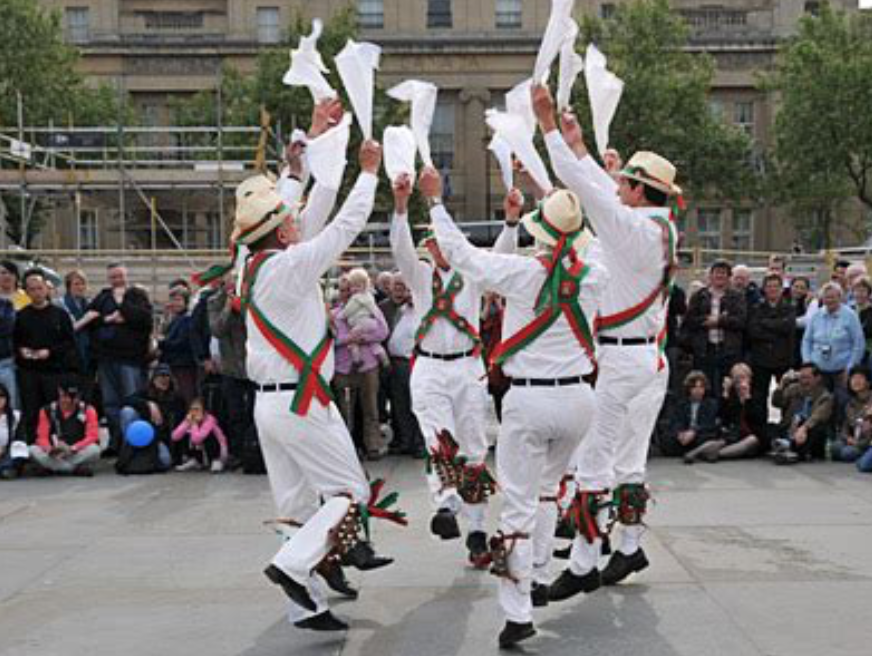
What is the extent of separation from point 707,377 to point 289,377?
7.38 m

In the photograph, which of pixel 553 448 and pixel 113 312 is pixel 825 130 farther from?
pixel 553 448

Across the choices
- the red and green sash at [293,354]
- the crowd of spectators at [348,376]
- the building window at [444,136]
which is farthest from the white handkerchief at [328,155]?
the building window at [444,136]

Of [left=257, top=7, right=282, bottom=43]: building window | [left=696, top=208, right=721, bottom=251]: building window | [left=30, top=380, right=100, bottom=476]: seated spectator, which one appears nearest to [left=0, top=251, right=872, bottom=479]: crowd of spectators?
[left=30, top=380, right=100, bottom=476]: seated spectator

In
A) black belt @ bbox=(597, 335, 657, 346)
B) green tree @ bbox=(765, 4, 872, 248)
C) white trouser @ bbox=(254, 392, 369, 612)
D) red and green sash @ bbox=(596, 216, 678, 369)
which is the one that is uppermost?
green tree @ bbox=(765, 4, 872, 248)

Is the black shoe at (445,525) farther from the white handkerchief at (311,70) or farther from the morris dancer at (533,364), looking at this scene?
the white handkerchief at (311,70)

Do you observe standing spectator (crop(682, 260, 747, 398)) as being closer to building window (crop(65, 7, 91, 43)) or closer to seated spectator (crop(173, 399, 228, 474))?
seated spectator (crop(173, 399, 228, 474))

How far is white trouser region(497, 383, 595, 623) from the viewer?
17.8ft

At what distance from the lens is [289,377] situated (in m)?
5.64

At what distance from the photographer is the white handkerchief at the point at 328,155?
586 cm

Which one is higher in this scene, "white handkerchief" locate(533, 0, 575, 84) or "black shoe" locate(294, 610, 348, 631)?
"white handkerchief" locate(533, 0, 575, 84)

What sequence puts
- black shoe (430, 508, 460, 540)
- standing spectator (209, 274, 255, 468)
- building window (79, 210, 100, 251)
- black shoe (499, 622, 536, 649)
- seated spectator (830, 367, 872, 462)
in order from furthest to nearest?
building window (79, 210, 100, 251)
seated spectator (830, 367, 872, 462)
standing spectator (209, 274, 255, 468)
black shoe (430, 508, 460, 540)
black shoe (499, 622, 536, 649)

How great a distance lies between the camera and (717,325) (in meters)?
11.8

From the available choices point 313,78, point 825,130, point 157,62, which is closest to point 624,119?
point 825,130

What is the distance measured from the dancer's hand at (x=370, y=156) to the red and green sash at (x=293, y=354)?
70 centimetres
